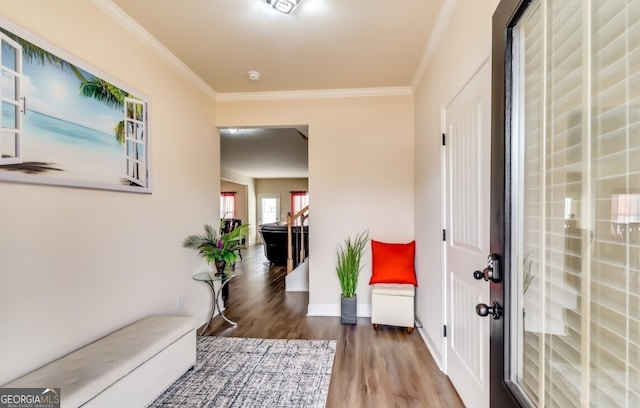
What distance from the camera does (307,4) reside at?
2.02m

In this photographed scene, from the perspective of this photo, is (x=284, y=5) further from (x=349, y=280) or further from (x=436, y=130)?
(x=349, y=280)

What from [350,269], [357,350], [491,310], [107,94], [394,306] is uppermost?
[107,94]

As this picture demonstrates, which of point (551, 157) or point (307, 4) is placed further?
point (307, 4)

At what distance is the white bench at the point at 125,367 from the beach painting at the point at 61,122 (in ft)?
3.16

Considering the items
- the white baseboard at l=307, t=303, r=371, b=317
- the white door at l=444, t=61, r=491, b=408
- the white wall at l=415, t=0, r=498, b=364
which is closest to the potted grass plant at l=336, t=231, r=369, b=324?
the white baseboard at l=307, t=303, r=371, b=317

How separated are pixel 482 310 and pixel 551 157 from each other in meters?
0.53

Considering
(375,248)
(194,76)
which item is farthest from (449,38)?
(194,76)

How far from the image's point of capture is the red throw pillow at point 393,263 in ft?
10.6

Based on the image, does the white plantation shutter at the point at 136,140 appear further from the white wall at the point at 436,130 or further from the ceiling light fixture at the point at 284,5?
the white wall at the point at 436,130

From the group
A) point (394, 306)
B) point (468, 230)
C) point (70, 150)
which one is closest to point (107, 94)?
point (70, 150)

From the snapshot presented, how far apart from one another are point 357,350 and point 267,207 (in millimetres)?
9408

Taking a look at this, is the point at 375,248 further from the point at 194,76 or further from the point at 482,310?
the point at 194,76

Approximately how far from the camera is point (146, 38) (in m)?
2.40

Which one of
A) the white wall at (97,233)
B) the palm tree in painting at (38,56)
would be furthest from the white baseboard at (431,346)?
the palm tree in painting at (38,56)
